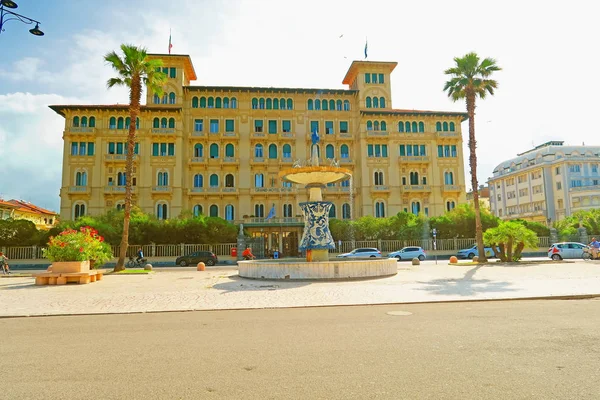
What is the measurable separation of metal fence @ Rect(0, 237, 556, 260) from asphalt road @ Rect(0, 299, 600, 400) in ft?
83.5

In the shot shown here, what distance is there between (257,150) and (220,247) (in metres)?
15.8

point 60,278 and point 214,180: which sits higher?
point 214,180

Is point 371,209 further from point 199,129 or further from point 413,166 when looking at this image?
point 199,129

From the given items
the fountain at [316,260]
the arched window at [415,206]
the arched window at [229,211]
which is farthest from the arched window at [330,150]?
the fountain at [316,260]

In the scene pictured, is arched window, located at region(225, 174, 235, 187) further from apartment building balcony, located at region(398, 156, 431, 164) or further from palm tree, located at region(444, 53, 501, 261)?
palm tree, located at region(444, 53, 501, 261)

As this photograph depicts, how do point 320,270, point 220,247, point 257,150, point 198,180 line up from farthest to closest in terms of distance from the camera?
1. point 257,150
2. point 198,180
3. point 220,247
4. point 320,270

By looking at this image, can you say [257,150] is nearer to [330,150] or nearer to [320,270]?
[330,150]

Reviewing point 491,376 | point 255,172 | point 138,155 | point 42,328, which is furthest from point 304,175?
point 138,155

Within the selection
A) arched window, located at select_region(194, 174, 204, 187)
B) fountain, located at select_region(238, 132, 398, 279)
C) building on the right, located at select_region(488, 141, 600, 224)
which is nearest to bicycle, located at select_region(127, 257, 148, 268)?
fountain, located at select_region(238, 132, 398, 279)

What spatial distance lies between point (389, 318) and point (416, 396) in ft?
13.9

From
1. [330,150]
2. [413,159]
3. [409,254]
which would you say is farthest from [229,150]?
[409,254]

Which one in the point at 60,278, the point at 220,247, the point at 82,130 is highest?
the point at 82,130

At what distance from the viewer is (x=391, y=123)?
4731 cm

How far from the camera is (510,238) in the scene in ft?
79.5
